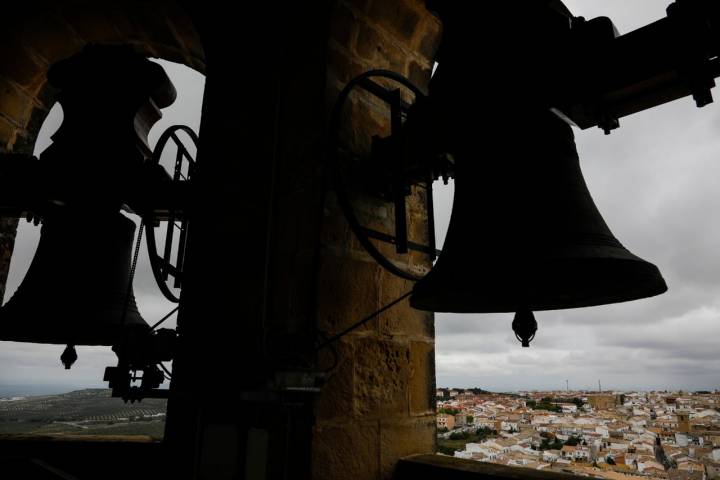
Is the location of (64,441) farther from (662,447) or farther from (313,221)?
(662,447)

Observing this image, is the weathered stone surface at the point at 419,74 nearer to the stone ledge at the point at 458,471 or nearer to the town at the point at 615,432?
the town at the point at 615,432

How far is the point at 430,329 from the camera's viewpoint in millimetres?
1521

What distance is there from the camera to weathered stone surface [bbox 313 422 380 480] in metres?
1.13

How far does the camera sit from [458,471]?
3.71 ft

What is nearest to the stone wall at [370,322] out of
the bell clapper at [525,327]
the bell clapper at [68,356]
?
the bell clapper at [525,327]

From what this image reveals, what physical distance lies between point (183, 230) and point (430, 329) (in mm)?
1189

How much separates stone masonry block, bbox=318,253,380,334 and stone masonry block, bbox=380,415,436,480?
297mm

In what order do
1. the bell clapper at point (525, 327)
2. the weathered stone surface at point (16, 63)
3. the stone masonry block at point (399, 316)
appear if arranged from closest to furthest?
the bell clapper at point (525, 327)
the stone masonry block at point (399, 316)
the weathered stone surface at point (16, 63)

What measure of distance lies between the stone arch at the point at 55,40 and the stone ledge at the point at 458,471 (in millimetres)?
2297

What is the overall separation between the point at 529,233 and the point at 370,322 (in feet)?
1.95

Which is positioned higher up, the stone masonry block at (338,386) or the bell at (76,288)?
the bell at (76,288)

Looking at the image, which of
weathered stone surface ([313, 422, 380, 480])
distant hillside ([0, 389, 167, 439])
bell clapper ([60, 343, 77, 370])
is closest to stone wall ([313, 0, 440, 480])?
weathered stone surface ([313, 422, 380, 480])

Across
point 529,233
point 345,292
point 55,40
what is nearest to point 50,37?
point 55,40

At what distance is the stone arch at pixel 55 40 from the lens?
2396 mm
